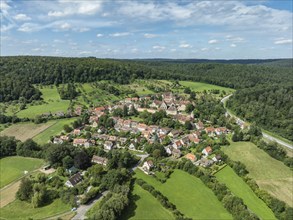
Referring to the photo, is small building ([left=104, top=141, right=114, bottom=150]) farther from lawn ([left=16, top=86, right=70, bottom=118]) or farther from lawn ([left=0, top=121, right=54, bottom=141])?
lawn ([left=16, top=86, right=70, bottom=118])

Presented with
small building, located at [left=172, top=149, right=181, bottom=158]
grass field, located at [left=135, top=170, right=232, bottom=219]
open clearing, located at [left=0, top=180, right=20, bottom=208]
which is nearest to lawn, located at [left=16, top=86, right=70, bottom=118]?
open clearing, located at [left=0, top=180, right=20, bottom=208]

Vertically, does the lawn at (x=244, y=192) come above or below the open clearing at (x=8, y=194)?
above

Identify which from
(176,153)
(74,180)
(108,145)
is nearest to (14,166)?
(74,180)

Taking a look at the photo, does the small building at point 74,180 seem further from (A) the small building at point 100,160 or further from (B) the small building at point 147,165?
(B) the small building at point 147,165

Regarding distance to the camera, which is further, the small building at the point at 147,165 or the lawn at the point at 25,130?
the lawn at the point at 25,130

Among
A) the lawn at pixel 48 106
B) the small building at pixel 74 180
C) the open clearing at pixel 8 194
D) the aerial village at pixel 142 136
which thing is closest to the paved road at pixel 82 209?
the small building at pixel 74 180

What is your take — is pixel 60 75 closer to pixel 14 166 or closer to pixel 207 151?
pixel 14 166
